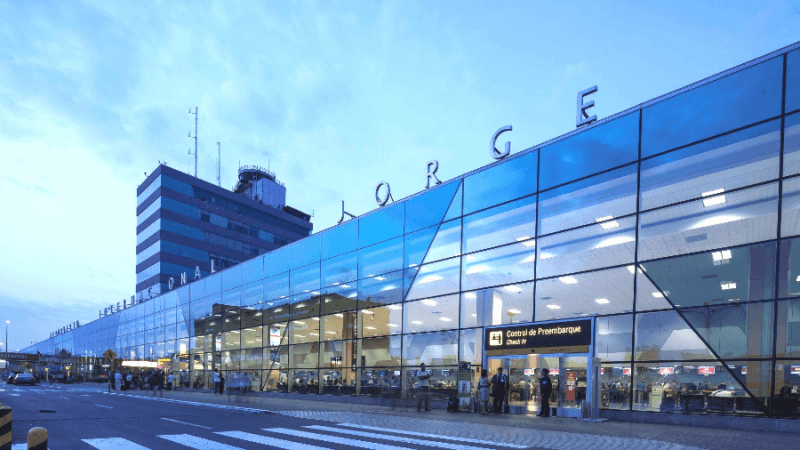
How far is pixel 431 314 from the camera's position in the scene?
25109mm

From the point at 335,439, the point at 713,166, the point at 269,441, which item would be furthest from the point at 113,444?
the point at 713,166

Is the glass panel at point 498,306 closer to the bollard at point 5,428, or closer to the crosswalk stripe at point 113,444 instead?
the crosswalk stripe at point 113,444

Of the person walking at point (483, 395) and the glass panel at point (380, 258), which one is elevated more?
the glass panel at point (380, 258)

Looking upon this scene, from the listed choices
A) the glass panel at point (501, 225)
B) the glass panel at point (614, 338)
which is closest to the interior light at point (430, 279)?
the glass panel at point (501, 225)

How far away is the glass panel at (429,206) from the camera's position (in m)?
25.1

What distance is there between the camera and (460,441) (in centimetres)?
1205

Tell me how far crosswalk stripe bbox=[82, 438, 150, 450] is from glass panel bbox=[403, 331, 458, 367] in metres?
14.4

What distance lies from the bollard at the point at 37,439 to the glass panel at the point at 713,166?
56.5 ft

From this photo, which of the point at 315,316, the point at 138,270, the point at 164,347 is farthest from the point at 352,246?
the point at 138,270

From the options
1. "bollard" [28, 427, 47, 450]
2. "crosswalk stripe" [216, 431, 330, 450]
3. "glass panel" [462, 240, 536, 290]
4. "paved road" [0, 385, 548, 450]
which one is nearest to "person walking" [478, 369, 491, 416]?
"glass panel" [462, 240, 536, 290]

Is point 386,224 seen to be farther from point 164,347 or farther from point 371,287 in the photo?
point 164,347

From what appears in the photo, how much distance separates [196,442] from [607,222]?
47.6ft

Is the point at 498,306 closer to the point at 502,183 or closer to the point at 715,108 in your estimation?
the point at 502,183

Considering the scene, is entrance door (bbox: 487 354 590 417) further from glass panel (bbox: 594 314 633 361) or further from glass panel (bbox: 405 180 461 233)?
glass panel (bbox: 405 180 461 233)
